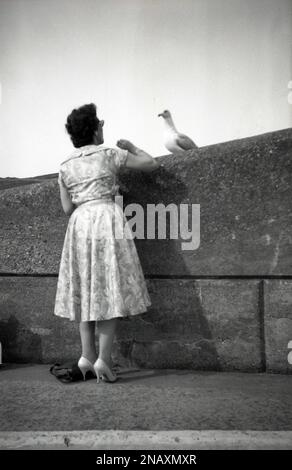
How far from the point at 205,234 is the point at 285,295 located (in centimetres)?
71

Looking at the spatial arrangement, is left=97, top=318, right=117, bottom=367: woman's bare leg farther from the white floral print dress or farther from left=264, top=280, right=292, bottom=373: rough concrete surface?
left=264, top=280, right=292, bottom=373: rough concrete surface

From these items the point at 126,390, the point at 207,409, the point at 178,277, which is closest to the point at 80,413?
the point at 126,390

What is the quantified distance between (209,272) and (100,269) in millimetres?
817

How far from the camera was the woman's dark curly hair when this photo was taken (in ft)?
9.27

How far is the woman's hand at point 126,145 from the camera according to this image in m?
2.84

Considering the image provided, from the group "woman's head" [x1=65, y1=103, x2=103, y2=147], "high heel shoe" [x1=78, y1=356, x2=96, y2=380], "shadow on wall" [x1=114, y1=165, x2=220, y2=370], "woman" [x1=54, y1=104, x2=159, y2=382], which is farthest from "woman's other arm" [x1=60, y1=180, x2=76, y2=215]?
"high heel shoe" [x1=78, y1=356, x2=96, y2=380]

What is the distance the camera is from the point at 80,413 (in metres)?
2.19

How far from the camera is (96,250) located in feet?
8.96

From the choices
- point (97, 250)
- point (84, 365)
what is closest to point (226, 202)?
point (97, 250)

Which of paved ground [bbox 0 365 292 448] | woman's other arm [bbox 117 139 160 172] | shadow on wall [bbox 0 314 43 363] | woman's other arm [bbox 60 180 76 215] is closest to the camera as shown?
paved ground [bbox 0 365 292 448]

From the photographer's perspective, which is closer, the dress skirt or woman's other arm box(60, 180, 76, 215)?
the dress skirt

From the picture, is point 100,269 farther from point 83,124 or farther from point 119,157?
point 83,124

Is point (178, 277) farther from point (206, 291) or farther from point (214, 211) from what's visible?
point (214, 211)

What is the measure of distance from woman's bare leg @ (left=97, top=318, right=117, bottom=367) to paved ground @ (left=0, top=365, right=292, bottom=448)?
201 mm
